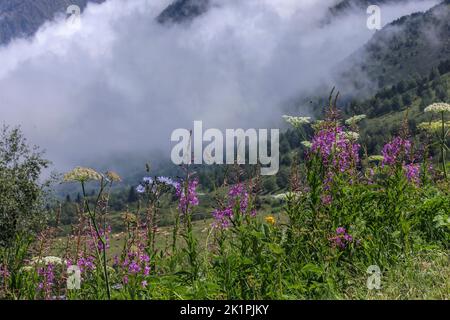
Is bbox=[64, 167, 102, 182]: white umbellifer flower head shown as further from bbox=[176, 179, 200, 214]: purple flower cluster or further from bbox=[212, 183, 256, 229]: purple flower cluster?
bbox=[212, 183, 256, 229]: purple flower cluster

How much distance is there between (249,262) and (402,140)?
3624 mm

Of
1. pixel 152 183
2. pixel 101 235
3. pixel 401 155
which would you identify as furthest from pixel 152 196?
pixel 401 155

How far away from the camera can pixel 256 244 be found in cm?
562

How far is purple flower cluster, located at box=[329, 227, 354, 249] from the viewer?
629 cm

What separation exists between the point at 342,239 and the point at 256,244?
1419 mm

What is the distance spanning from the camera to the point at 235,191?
22.1 feet

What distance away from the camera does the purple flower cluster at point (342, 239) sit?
20.6 ft

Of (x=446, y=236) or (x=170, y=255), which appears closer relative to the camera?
(x=170, y=255)

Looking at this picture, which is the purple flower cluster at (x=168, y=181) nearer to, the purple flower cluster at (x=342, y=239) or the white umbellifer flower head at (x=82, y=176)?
the white umbellifer flower head at (x=82, y=176)
